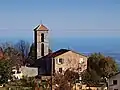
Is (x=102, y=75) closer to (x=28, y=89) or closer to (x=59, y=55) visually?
(x=59, y=55)

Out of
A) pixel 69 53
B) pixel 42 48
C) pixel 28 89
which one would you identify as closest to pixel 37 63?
pixel 42 48

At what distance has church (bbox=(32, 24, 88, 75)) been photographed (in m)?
42.1

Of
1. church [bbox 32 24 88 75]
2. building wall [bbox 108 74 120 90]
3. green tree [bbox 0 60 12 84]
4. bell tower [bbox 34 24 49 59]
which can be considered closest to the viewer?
building wall [bbox 108 74 120 90]

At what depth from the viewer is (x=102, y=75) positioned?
1613 inches

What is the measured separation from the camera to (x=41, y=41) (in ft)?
155

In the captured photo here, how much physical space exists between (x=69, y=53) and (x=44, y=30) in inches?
225

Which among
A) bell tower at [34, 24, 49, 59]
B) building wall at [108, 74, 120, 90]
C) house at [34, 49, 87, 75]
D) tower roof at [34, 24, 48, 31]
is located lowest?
building wall at [108, 74, 120, 90]

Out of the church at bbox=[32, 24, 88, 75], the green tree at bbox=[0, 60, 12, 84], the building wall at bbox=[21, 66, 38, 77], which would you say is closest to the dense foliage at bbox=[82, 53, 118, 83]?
the church at bbox=[32, 24, 88, 75]

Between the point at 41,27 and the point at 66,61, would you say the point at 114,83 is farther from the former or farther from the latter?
the point at 41,27

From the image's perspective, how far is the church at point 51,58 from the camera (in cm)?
4206

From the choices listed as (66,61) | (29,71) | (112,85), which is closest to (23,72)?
(29,71)

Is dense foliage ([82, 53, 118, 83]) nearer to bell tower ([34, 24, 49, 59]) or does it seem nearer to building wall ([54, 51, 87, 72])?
building wall ([54, 51, 87, 72])

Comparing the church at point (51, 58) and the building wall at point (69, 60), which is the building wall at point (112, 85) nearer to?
the church at point (51, 58)

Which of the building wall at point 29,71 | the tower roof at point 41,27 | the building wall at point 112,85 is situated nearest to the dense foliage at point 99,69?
the building wall at point 112,85
